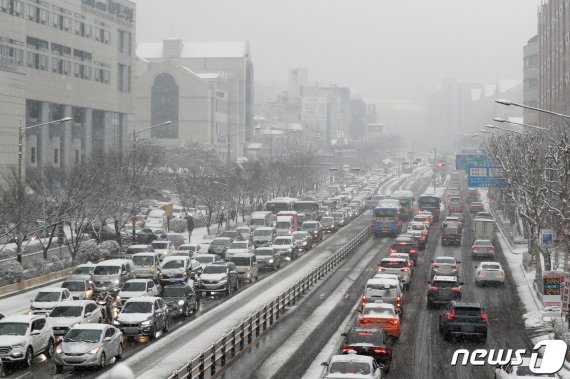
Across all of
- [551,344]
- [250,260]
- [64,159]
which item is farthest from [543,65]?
[551,344]

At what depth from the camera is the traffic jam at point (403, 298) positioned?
84.0ft

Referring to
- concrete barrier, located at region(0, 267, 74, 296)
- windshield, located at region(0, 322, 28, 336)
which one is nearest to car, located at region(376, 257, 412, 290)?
concrete barrier, located at region(0, 267, 74, 296)

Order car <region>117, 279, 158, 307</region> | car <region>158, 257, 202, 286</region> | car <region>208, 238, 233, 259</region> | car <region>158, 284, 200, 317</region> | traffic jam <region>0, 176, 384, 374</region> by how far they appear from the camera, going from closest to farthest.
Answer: traffic jam <region>0, 176, 384, 374</region>, car <region>158, 284, 200, 317</region>, car <region>117, 279, 158, 307</region>, car <region>158, 257, 202, 286</region>, car <region>208, 238, 233, 259</region>

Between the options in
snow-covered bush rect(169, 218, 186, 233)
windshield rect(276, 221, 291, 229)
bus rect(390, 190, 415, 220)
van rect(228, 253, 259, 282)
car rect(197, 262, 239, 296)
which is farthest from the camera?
bus rect(390, 190, 415, 220)

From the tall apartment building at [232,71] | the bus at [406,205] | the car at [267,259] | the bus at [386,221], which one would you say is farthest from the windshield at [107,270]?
the tall apartment building at [232,71]

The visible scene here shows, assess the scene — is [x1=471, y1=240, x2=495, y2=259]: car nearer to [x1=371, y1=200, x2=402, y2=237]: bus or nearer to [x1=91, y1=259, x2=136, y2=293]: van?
[x1=371, y1=200, x2=402, y2=237]: bus

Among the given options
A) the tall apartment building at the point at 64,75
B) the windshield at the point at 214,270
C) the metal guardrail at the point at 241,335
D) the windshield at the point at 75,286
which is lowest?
the metal guardrail at the point at 241,335

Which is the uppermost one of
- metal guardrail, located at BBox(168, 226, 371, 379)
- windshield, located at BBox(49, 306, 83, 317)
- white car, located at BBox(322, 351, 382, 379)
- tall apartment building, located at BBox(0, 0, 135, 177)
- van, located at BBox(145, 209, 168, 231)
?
tall apartment building, located at BBox(0, 0, 135, 177)

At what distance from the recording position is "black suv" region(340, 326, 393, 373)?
25.6 metres

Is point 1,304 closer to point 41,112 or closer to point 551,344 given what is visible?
point 551,344

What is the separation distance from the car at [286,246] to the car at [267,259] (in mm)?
3788

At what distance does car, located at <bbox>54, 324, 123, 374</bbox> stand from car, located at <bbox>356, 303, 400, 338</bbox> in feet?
28.2

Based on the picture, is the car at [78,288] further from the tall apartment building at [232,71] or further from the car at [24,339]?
the tall apartment building at [232,71]

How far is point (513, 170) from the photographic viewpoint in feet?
178
